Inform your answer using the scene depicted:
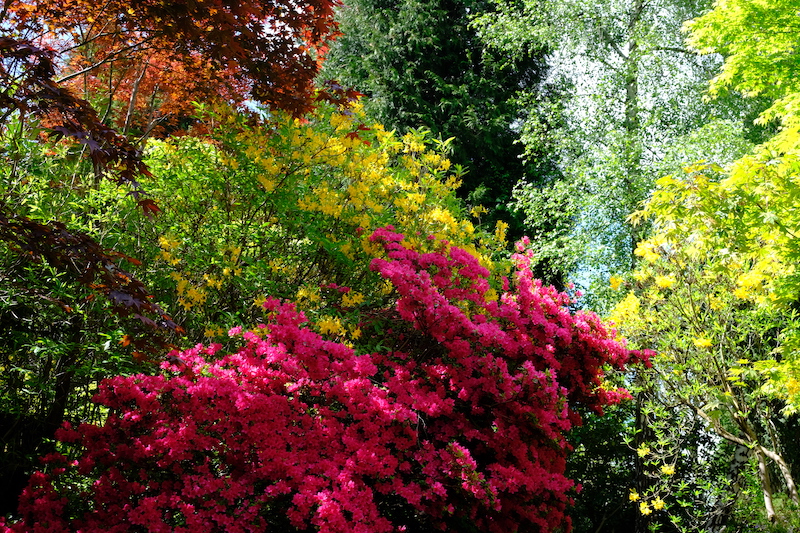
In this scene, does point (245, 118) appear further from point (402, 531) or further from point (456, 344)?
point (402, 531)

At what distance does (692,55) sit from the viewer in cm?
1222

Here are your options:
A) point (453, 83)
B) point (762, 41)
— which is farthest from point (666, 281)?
point (453, 83)

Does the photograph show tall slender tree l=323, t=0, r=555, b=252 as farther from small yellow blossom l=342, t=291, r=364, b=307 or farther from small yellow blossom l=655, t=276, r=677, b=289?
small yellow blossom l=342, t=291, r=364, b=307

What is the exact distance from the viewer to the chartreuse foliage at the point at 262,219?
4.24 m

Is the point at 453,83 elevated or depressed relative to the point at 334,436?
elevated

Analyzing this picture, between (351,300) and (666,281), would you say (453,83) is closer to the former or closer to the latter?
(666,281)

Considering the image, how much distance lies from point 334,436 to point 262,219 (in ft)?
6.95

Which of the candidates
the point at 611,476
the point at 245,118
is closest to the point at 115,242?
the point at 245,118

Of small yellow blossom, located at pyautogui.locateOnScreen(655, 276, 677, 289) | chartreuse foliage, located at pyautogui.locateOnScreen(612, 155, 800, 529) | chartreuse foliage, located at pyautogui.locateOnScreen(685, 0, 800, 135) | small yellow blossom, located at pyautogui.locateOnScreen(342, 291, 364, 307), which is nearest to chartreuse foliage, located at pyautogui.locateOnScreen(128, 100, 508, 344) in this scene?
small yellow blossom, located at pyautogui.locateOnScreen(342, 291, 364, 307)

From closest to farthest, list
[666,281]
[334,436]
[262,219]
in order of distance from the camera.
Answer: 1. [334,436]
2. [262,219]
3. [666,281]

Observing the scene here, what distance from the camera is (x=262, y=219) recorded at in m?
4.77

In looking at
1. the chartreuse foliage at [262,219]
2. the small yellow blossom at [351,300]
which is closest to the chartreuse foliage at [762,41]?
the chartreuse foliage at [262,219]

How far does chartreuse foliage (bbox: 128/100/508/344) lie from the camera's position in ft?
13.9

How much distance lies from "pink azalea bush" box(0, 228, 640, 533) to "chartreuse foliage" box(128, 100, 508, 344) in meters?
0.42
